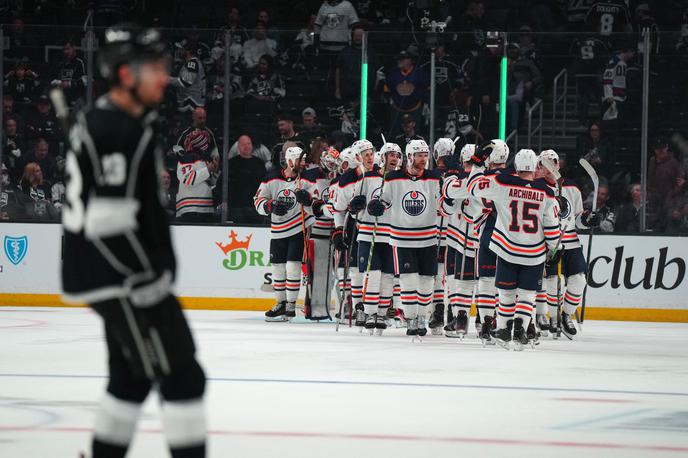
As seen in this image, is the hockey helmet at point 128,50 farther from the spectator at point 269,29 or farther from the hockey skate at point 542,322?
the spectator at point 269,29

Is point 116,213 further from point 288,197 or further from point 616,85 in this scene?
point 616,85

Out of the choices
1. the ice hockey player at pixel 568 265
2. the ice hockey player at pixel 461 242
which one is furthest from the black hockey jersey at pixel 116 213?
the ice hockey player at pixel 568 265

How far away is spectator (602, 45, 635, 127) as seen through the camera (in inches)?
489

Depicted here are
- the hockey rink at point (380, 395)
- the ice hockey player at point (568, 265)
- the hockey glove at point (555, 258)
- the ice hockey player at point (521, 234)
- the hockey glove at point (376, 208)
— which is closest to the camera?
the hockey rink at point (380, 395)

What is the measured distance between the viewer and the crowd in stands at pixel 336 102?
1241cm

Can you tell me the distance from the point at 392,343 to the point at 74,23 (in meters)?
7.80

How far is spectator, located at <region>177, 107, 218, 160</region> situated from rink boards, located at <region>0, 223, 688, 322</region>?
2.61 feet

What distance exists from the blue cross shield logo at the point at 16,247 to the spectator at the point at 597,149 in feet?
18.4

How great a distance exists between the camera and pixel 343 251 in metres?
11.5

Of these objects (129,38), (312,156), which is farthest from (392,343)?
(129,38)

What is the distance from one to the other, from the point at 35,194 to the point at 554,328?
217 inches

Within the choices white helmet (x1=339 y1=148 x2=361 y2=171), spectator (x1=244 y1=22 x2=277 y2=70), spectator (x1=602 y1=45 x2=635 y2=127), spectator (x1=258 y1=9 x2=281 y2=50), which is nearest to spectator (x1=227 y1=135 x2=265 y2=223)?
spectator (x1=244 y1=22 x2=277 y2=70)

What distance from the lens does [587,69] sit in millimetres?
12664

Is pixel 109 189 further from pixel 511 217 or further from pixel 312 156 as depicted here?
pixel 312 156
